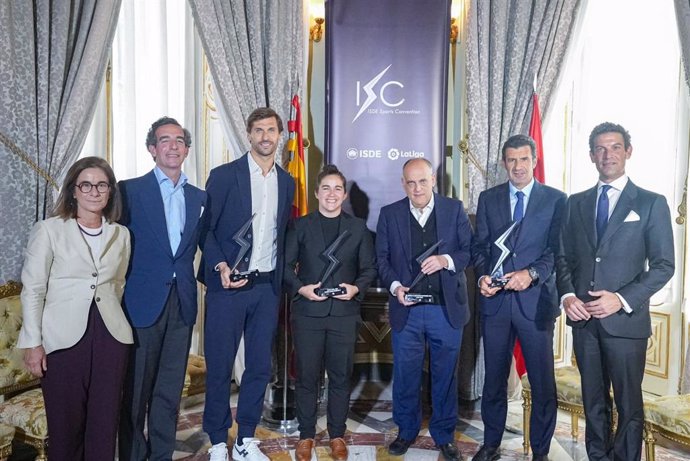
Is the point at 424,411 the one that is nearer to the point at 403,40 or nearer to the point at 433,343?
the point at 433,343

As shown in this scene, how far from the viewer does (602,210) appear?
2730 millimetres

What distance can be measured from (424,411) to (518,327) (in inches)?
50.9

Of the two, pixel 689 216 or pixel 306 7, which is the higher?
pixel 306 7

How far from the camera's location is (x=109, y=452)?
8.24 ft

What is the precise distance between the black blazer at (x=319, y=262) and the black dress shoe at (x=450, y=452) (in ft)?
2.75

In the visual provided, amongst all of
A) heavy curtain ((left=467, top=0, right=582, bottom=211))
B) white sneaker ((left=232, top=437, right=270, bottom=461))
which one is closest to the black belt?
white sneaker ((left=232, top=437, right=270, bottom=461))

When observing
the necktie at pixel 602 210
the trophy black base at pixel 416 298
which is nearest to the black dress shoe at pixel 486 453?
the trophy black base at pixel 416 298

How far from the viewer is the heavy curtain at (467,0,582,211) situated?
13.4 feet

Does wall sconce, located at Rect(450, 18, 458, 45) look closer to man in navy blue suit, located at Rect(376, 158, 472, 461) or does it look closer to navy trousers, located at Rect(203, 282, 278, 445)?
man in navy blue suit, located at Rect(376, 158, 472, 461)

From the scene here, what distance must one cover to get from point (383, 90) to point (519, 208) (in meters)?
1.48

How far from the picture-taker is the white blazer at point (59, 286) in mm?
2336

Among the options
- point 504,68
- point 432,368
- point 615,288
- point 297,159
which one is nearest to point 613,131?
point 615,288

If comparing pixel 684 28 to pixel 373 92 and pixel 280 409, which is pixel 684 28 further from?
pixel 280 409

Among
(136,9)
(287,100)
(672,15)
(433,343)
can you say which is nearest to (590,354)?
(433,343)
